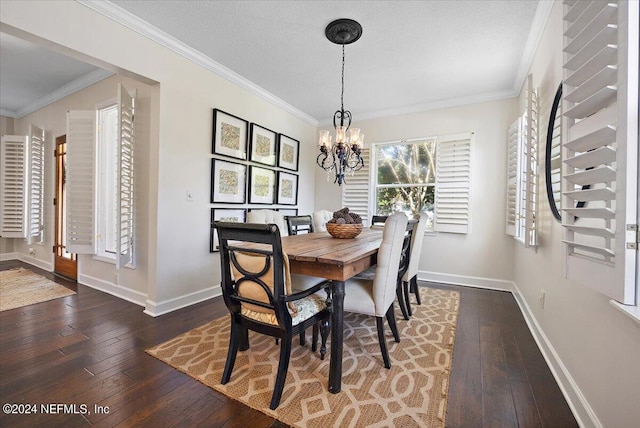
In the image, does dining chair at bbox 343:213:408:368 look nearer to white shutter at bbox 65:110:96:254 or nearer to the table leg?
the table leg

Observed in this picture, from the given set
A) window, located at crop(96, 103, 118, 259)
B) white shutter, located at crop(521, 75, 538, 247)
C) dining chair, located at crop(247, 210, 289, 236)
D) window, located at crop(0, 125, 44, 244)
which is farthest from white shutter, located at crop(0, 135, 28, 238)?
white shutter, located at crop(521, 75, 538, 247)

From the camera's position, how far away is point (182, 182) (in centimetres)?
292

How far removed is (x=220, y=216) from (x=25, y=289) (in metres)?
2.58

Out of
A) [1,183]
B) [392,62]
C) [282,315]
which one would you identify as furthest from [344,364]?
[1,183]

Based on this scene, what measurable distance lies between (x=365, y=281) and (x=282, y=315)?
2.82 ft

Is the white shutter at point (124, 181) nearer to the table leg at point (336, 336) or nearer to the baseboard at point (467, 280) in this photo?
the table leg at point (336, 336)

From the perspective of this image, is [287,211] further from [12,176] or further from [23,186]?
[12,176]

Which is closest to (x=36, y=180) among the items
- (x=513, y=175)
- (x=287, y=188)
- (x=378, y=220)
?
(x=287, y=188)

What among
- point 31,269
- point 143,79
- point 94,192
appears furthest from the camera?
point 31,269

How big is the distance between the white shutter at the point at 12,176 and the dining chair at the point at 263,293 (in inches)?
203

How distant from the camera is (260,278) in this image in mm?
1489

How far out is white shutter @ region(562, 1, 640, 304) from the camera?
88cm

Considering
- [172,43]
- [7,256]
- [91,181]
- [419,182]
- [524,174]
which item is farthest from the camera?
[7,256]

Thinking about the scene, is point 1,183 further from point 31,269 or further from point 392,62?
point 392,62
